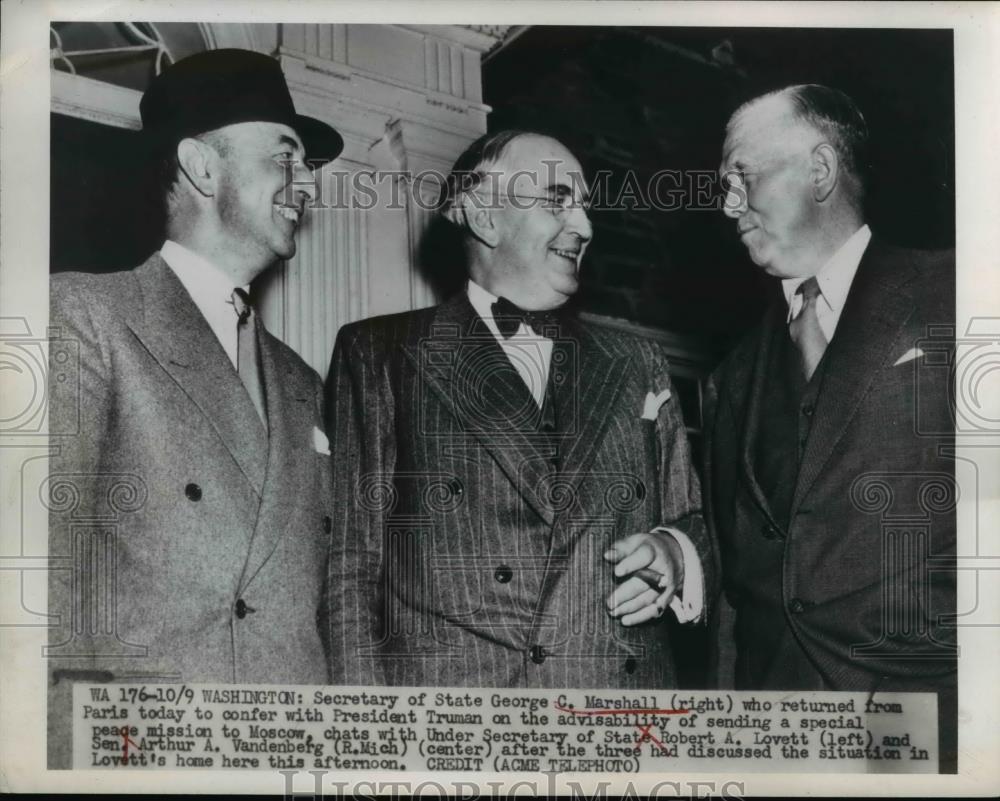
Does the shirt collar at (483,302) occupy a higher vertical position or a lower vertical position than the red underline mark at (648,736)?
higher

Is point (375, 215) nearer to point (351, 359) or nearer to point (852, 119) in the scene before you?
point (351, 359)

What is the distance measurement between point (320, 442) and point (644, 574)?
1233 millimetres

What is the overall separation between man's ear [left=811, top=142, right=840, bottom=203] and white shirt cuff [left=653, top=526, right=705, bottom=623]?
1.33m

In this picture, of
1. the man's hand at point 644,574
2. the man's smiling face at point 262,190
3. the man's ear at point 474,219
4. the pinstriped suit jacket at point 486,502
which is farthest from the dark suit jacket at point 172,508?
the man's hand at point 644,574

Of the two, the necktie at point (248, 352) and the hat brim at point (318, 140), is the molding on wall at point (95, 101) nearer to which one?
the hat brim at point (318, 140)

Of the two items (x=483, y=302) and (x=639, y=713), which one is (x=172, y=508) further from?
(x=639, y=713)

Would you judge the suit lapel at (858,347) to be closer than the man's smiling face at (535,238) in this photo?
Yes

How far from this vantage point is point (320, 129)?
5.39 metres

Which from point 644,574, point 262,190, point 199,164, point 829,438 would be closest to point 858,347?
point 829,438

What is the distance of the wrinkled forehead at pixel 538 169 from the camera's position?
17.6ft

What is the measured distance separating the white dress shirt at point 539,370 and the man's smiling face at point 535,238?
3.1 inches

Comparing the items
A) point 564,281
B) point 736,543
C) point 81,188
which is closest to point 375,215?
point 564,281

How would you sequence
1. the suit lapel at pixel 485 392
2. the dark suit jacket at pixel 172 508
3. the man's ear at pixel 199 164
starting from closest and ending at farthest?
the dark suit jacket at pixel 172 508 → the suit lapel at pixel 485 392 → the man's ear at pixel 199 164

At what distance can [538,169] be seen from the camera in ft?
17.6
